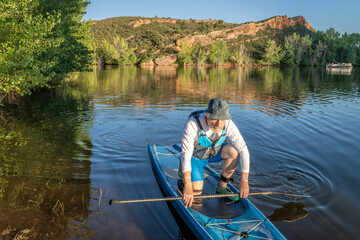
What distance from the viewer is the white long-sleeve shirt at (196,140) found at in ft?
16.2

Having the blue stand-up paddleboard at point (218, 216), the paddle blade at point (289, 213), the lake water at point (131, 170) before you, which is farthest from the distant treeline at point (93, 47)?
the paddle blade at point (289, 213)

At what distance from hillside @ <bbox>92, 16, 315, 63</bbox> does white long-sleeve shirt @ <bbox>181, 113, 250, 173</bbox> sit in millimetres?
118566

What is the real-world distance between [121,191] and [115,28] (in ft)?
622

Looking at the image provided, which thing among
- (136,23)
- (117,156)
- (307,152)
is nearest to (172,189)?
(117,156)

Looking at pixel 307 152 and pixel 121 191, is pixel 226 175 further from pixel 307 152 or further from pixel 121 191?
pixel 307 152

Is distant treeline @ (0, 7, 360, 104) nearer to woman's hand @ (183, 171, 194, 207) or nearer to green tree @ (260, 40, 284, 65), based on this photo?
green tree @ (260, 40, 284, 65)

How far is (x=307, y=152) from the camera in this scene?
9883mm

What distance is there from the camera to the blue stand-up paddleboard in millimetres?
4594

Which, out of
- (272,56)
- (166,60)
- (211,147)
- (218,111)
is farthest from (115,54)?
(218,111)

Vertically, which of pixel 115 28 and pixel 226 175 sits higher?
pixel 115 28

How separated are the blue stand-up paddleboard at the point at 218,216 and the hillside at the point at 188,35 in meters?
118

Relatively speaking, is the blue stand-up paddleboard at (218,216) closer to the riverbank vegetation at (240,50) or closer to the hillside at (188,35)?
the riverbank vegetation at (240,50)

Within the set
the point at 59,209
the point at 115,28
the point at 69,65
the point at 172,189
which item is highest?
the point at 115,28

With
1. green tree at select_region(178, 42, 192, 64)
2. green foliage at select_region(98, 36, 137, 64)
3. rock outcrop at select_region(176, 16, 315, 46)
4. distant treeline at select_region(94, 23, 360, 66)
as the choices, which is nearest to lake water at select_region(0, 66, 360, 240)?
distant treeline at select_region(94, 23, 360, 66)
